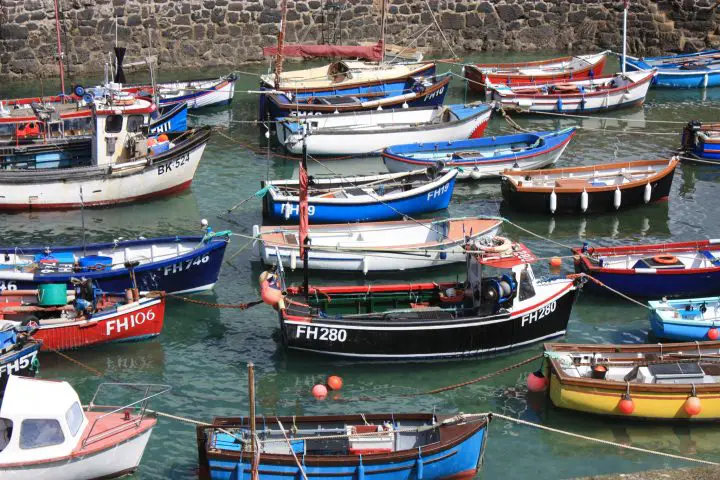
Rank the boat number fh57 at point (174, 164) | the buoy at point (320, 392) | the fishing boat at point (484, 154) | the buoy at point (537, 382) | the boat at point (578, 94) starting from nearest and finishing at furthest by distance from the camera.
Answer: the buoy at point (537, 382) < the buoy at point (320, 392) < the boat number fh57 at point (174, 164) < the fishing boat at point (484, 154) < the boat at point (578, 94)

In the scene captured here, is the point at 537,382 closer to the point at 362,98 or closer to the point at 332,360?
the point at 332,360

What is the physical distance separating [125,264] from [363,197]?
7070 mm

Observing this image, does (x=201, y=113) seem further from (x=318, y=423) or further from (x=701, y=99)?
(x=318, y=423)

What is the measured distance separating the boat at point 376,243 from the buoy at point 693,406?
274 inches

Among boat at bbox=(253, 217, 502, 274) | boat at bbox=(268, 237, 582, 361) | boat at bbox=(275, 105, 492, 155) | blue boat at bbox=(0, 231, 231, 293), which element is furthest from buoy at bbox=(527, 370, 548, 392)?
boat at bbox=(275, 105, 492, 155)

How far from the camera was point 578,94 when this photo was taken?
39031 mm

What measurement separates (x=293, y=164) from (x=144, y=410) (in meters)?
17.2

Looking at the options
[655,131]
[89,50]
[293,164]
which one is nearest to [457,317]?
[293,164]

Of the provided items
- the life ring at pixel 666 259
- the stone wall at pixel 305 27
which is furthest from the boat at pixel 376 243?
the stone wall at pixel 305 27

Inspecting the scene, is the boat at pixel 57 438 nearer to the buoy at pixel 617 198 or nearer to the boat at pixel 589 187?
the boat at pixel 589 187

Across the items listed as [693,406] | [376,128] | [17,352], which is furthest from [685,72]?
[17,352]

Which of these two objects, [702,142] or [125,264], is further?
[702,142]

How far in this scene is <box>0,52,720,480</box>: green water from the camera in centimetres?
1911

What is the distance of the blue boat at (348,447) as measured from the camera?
55.2 ft
